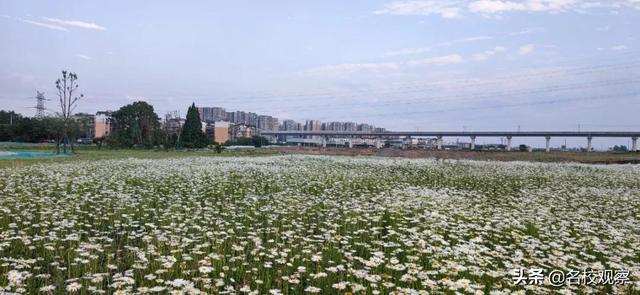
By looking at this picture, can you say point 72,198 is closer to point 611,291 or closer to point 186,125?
point 611,291

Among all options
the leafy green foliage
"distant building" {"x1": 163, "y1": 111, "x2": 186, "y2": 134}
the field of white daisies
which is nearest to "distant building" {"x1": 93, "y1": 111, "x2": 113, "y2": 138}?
"distant building" {"x1": 163, "y1": 111, "x2": 186, "y2": 134}

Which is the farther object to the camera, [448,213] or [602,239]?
[448,213]

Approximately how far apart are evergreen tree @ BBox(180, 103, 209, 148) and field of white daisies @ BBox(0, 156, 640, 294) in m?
70.4

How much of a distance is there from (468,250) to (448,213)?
141 inches

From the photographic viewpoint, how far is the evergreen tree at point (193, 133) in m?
83.1

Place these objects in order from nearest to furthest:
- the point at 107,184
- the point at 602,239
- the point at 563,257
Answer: the point at 563,257, the point at 602,239, the point at 107,184

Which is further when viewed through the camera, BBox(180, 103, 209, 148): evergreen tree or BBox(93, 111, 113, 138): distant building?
BBox(93, 111, 113, 138): distant building

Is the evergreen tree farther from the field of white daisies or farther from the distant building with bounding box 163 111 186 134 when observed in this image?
the field of white daisies

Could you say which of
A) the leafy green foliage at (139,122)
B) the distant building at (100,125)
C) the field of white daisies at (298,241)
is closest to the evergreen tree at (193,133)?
the leafy green foliage at (139,122)

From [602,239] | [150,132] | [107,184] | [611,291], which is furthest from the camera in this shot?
[150,132]

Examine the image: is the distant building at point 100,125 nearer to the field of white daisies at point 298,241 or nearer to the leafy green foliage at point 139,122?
the leafy green foliage at point 139,122

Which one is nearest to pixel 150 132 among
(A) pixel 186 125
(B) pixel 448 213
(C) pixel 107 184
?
(A) pixel 186 125

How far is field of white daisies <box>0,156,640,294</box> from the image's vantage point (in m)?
5.20

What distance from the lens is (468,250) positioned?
6449mm
